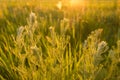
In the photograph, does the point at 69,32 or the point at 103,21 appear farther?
the point at 103,21

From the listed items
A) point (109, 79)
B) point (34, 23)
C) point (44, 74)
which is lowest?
point (109, 79)

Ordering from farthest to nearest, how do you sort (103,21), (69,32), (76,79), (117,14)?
1. (117,14)
2. (103,21)
3. (69,32)
4. (76,79)

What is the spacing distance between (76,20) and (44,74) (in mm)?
1788

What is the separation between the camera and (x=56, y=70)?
181cm

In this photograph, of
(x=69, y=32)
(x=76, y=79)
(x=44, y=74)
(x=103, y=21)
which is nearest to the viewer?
(x=44, y=74)

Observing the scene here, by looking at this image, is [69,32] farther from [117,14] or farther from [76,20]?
[117,14]

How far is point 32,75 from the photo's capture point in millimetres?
1878

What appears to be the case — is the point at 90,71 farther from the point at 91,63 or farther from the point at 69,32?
the point at 69,32

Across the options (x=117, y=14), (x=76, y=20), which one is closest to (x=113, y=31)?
(x=76, y=20)

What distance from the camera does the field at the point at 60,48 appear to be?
176 cm

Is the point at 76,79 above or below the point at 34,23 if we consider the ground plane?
below

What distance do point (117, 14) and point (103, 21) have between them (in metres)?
0.48

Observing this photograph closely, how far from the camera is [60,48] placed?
1.86 metres

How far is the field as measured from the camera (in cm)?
176
